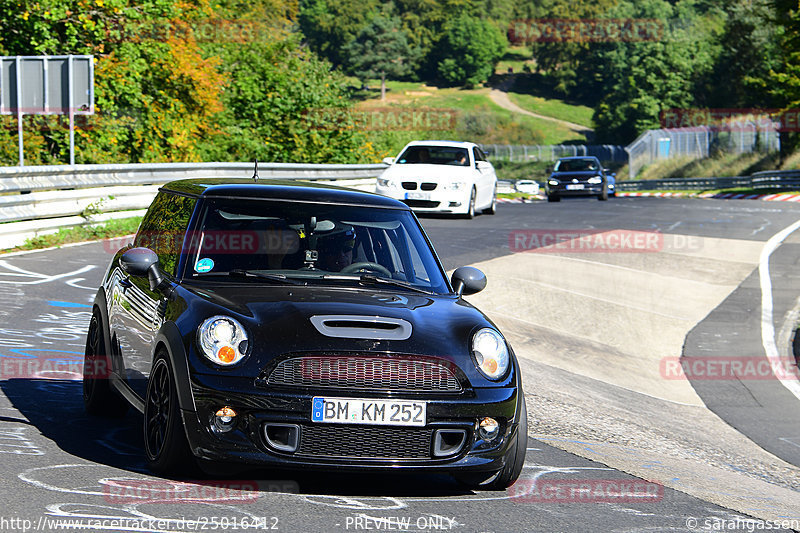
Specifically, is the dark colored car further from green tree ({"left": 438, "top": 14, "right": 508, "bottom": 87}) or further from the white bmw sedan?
green tree ({"left": 438, "top": 14, "right": 508, "bottom": 87})

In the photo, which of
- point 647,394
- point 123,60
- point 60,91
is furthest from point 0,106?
point 647,394

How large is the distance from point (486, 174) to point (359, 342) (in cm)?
2091

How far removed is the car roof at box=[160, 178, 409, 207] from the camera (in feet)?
21.5

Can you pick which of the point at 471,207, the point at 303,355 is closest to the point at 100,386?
the point at 303,355

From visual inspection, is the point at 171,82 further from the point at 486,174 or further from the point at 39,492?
the point at 39,492

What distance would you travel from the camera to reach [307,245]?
21.3 feet

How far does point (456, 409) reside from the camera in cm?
542
